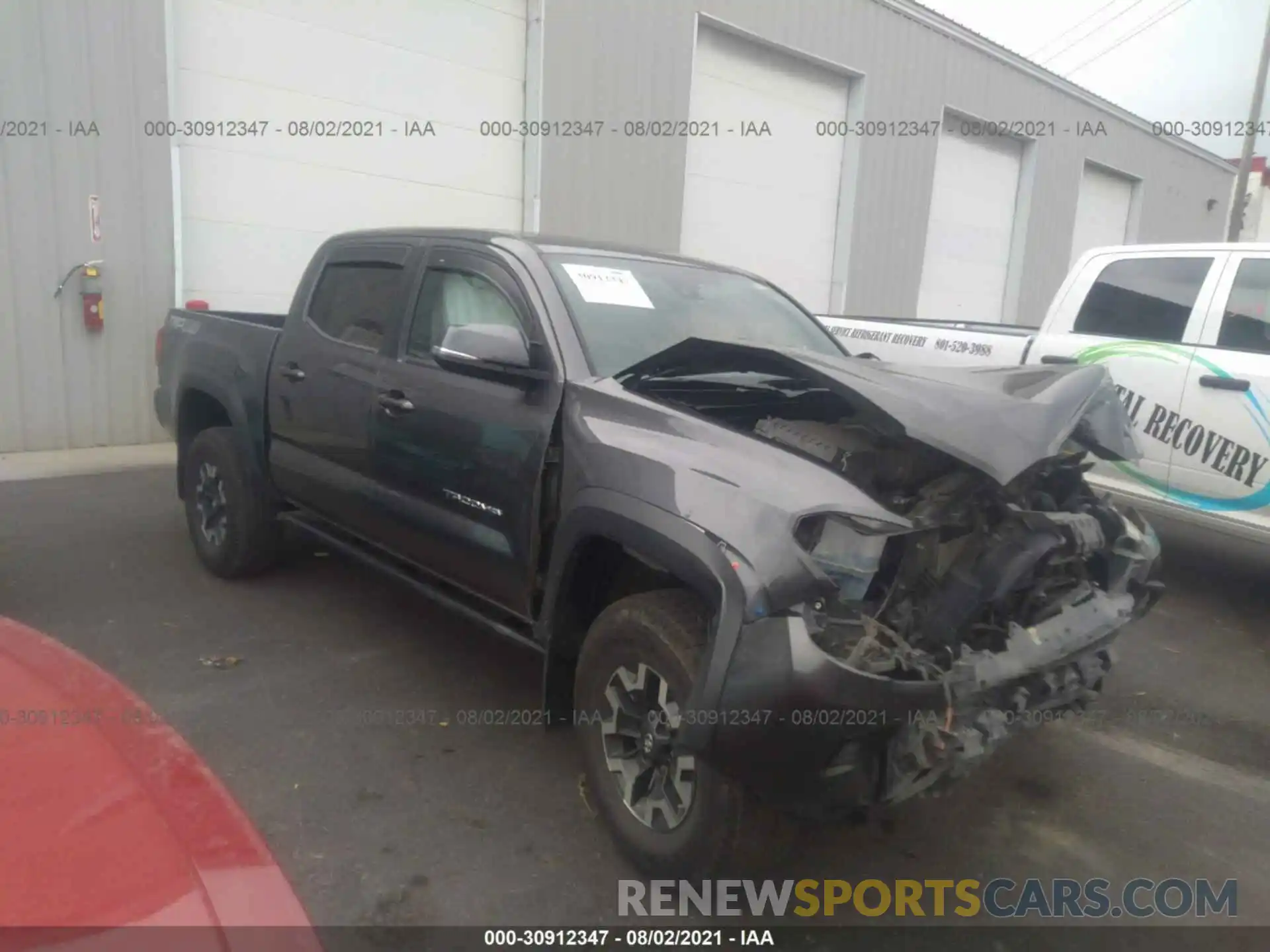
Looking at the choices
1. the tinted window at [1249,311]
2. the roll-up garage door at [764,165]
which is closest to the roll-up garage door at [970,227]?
the roll-up garage door at [764,165]

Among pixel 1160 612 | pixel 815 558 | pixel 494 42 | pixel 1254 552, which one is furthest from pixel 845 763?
pixel 494 42

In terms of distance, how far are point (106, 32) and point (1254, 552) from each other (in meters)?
9.64

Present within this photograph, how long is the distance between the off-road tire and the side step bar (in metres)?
0.11

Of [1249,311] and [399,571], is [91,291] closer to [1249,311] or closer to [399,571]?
[399,571]

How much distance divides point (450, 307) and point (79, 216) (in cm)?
578

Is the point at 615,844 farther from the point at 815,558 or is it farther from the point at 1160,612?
the point at 1160,612

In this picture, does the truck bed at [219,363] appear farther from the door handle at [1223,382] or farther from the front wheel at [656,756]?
the door handle at [1223,382]

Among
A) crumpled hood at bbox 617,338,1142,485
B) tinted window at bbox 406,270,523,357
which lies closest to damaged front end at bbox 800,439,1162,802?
crumpled hood at bbox 617,338,1142,485

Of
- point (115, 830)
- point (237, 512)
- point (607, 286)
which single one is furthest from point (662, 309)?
point (115, 830)

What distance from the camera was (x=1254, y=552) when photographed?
6.80 m

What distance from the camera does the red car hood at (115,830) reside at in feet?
4.32

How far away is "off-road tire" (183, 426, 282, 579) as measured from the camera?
4.84 m

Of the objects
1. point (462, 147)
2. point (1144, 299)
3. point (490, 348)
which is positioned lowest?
point (490, 348)

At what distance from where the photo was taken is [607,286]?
3625 mm
